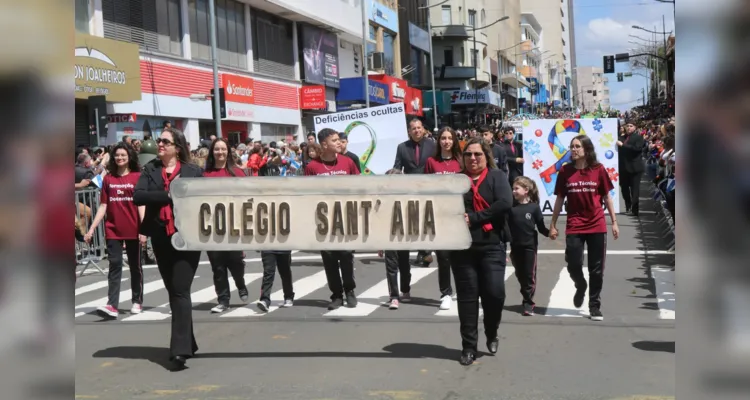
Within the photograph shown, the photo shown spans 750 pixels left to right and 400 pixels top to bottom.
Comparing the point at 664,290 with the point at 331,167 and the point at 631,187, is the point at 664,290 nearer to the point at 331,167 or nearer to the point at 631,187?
the point at 331,167

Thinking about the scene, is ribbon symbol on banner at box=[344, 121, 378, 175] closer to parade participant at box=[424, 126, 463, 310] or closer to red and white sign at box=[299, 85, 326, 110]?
parade participant at box=[424, 126, 463, 310]

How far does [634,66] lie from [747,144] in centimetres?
9792

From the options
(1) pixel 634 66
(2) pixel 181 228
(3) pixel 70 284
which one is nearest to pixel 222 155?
(2) pixel 181 228

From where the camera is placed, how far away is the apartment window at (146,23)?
84.9 feet

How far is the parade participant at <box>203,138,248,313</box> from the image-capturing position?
8.66 m

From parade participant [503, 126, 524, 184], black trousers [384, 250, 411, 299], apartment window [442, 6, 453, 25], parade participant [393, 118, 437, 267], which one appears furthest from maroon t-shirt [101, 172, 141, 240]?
apartment window [442, 6, 453, 25]

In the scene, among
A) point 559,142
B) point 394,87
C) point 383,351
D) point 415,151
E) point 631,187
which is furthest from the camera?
point 394,87

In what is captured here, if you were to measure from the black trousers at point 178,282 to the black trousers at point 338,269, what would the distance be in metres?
2.64

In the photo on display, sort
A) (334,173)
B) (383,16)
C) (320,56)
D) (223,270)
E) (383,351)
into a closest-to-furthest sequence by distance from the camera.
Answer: (383,351), (334,173), (223,270), (320,56), (383,16)

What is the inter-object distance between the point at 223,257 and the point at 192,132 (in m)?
21.2

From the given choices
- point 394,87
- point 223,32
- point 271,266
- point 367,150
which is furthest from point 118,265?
point 394,87

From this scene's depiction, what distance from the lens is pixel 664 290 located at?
10.2 meters

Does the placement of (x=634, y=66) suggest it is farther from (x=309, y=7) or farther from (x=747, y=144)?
(x=747, y=144)

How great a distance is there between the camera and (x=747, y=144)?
1.48 m
